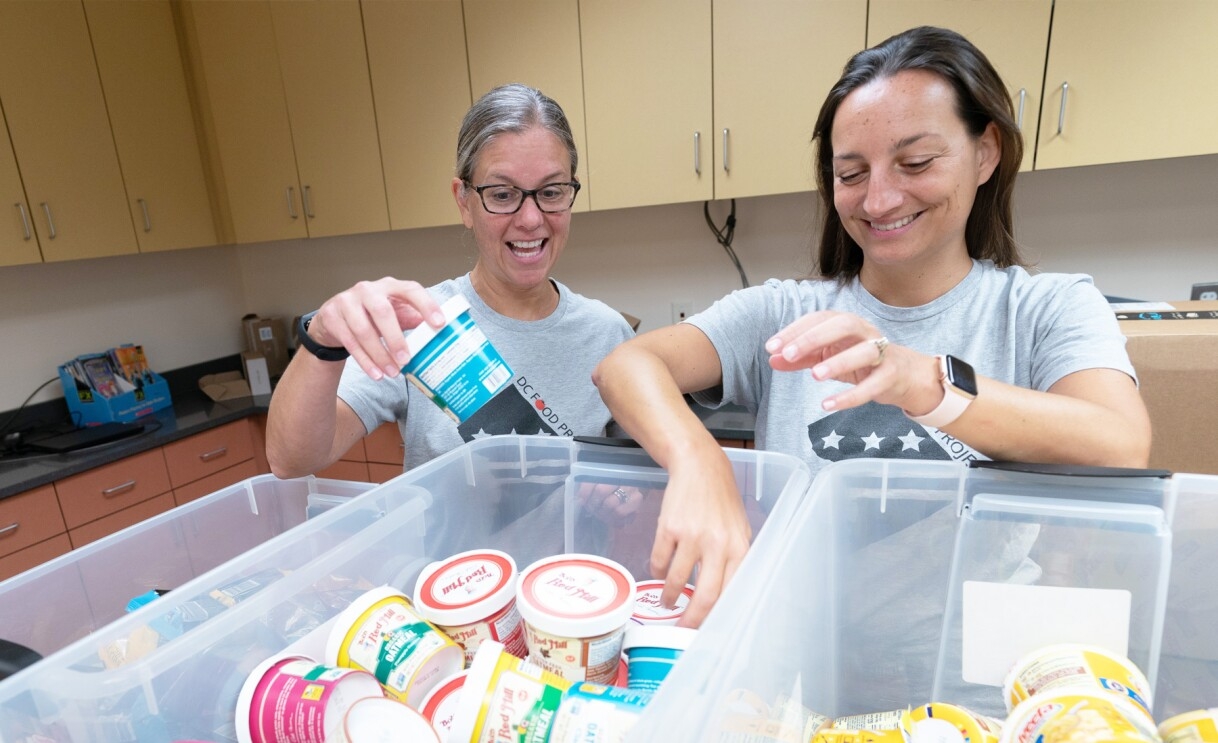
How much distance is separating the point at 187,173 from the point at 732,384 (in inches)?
105

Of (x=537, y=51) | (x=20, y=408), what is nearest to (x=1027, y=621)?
(x=537, y=51)

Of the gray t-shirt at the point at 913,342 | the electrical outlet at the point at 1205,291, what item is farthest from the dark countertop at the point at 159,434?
the electrical outlet at the point at 1205,291

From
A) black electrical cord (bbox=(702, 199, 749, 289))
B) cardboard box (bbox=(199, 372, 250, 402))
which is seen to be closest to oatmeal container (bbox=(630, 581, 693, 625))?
black electrical cord (bbox=(702, 199, 749, 289))

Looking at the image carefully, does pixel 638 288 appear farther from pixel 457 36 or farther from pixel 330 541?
pixel 330 541

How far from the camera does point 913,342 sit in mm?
920

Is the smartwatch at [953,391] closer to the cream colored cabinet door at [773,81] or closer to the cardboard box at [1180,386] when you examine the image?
the cardboard box at [1180,386]

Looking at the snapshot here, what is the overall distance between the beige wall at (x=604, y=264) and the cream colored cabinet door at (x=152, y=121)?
341mm

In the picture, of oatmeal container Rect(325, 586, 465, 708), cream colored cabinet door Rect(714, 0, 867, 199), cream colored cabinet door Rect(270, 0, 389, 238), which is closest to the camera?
oatmeal container Rect(325, 586, 465, 708)

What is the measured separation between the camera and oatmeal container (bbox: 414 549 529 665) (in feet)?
1.96

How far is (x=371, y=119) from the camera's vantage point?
7.55ft

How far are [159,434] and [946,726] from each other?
2.53 metres

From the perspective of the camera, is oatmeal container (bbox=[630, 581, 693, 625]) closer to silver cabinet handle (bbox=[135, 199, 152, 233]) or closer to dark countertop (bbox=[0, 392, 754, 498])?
dark countertop (bbox=[0, 392, 754, 498])

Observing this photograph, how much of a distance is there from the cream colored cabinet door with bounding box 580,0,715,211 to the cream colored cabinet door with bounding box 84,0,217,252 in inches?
69.7

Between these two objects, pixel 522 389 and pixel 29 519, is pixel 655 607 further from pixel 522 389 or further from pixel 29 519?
pixel 29 519
